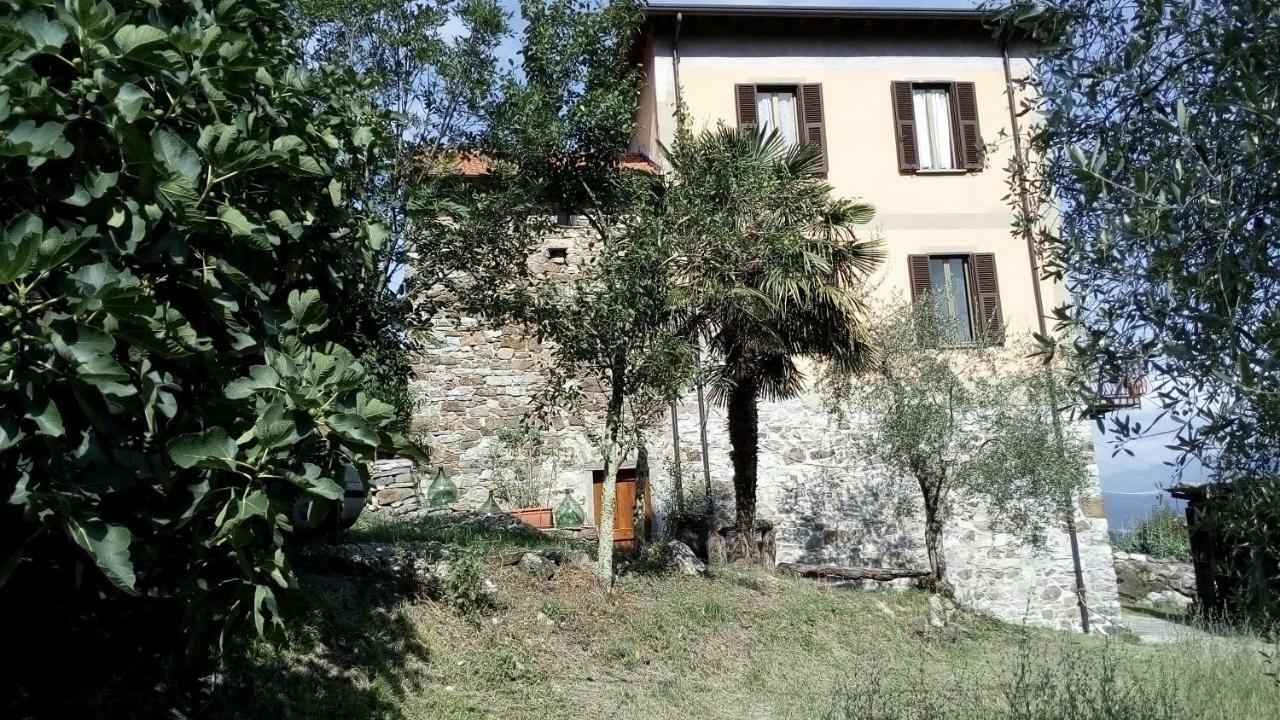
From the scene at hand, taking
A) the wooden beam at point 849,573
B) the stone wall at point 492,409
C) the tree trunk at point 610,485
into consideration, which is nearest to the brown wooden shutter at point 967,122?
the stone wall at point 492,409

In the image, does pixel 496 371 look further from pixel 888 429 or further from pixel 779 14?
pixel 779 14

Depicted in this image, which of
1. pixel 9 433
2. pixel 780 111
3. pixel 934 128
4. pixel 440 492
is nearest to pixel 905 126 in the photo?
pixel 934 128

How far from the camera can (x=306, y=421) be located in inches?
163

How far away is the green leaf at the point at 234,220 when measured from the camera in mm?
4125

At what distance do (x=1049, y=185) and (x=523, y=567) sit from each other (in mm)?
6105

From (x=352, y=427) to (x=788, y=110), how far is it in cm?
1406

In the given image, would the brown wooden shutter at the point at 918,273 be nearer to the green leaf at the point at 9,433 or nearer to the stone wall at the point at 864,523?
the stone wall at the point at 864,523

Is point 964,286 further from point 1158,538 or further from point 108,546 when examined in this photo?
point 108,546

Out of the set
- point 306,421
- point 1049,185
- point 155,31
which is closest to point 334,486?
point 306,421

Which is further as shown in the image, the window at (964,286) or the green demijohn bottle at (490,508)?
the window at (964,286)

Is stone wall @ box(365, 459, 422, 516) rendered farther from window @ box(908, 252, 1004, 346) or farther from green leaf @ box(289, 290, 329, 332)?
green leaf @ box(289, 290, 329, 332)

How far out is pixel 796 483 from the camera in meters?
15.9

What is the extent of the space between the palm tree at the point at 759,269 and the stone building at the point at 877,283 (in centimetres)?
255

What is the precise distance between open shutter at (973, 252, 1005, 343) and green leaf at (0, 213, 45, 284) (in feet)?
48.0
